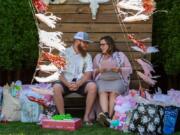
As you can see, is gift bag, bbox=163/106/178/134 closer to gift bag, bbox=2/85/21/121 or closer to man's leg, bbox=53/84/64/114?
man's leg, bbox=53/84/64/114

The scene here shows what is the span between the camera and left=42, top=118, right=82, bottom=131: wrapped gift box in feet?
22.8

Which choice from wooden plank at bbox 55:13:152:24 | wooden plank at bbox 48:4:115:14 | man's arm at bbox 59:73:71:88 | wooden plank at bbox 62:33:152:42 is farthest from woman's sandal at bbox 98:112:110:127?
wooden plank at bbox 48:4:115:14

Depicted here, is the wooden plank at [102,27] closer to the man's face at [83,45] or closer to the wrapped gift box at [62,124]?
the man's face at [83,45]

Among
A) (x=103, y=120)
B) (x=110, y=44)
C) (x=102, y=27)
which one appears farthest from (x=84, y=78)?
(x=102, y=27)

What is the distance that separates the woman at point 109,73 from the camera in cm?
755

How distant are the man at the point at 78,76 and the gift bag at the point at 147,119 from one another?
0.89 m

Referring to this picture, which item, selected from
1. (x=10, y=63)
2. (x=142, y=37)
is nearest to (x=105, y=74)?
(x=142, y=37)

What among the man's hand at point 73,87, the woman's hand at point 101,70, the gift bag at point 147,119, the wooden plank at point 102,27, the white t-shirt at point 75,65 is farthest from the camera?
the wooden plank at point 102,27

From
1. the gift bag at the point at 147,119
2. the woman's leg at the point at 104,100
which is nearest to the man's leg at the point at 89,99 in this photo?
the woman's leg at the point at 104,100

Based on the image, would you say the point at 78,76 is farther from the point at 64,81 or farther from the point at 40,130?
the point at 40,130

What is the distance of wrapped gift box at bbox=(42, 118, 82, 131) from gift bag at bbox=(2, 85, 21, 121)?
815 mm

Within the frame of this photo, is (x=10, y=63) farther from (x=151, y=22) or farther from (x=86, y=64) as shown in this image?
(x=151, y=22)

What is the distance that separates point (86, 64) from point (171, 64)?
131 cm

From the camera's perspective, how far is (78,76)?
305 inches
